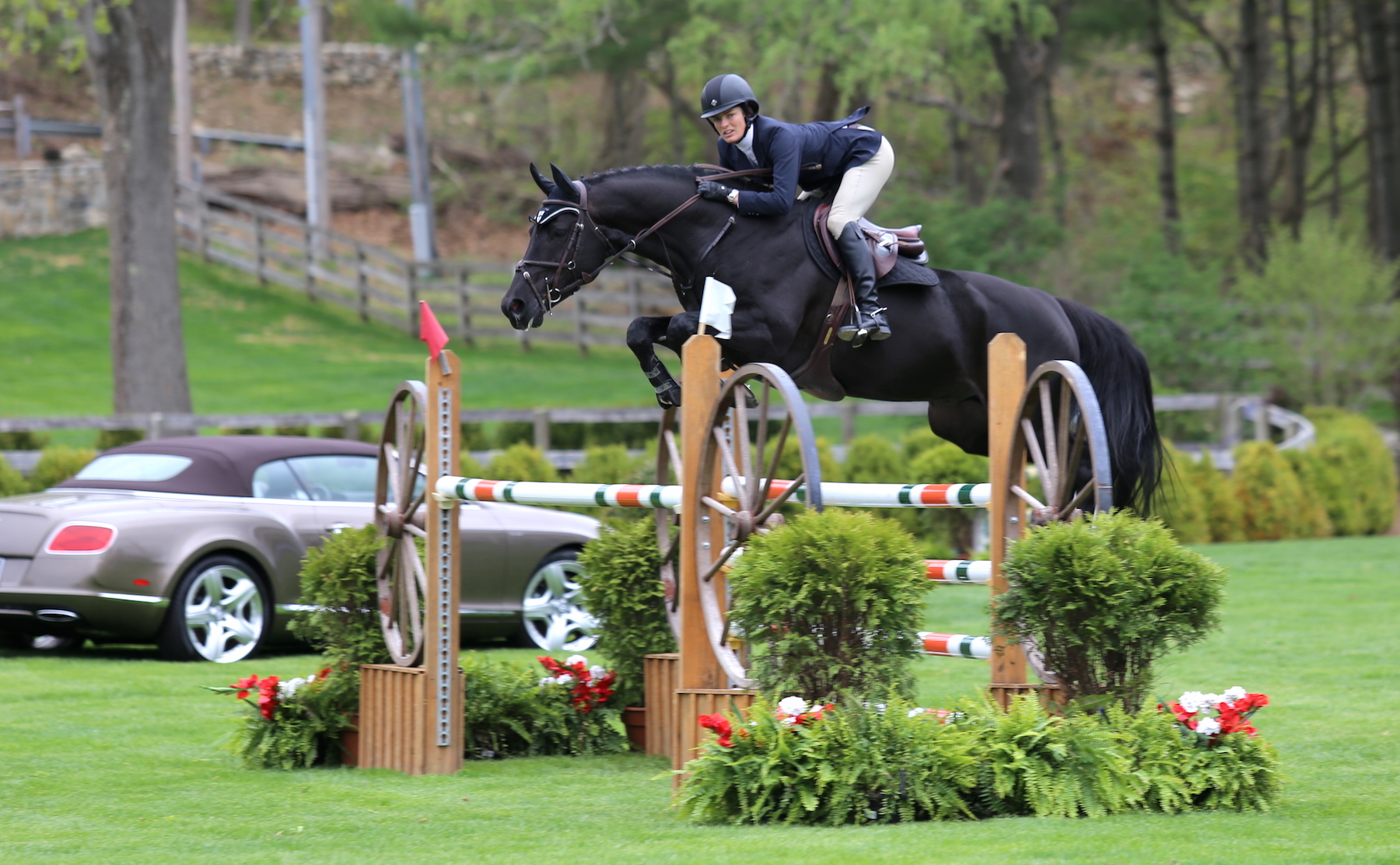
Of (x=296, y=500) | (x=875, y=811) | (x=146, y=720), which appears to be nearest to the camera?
(x=875, y=811)

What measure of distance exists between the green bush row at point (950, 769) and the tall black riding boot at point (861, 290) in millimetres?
1919

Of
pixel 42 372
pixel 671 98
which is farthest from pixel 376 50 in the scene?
pixel 42 372

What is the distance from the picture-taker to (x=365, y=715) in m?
5.93

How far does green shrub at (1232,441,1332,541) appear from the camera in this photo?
1480cm

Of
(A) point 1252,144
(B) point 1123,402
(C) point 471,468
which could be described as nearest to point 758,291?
(B) point 1123,402

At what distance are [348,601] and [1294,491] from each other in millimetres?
11701

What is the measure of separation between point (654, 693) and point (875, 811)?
1.95 metres

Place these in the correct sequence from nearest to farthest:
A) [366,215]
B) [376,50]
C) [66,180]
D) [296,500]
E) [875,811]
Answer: [875,811]
[296,500]
[66,180]
[366,215]
[376,50]

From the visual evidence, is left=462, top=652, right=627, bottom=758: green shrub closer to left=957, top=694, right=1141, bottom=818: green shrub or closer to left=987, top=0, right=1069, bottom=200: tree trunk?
left=957, top=694, right=1141, bottom=818: green shrub

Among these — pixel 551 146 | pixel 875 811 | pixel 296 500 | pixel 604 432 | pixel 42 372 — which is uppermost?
pixel 551 146

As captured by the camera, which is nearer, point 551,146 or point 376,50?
point 551,146

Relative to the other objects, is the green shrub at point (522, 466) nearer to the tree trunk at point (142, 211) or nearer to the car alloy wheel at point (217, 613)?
the car alloy wheel at point (217, 613)

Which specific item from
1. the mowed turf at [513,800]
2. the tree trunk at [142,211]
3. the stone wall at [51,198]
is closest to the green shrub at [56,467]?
the tree trunk at [142,211]

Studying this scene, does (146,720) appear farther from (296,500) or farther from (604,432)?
(604,432)
